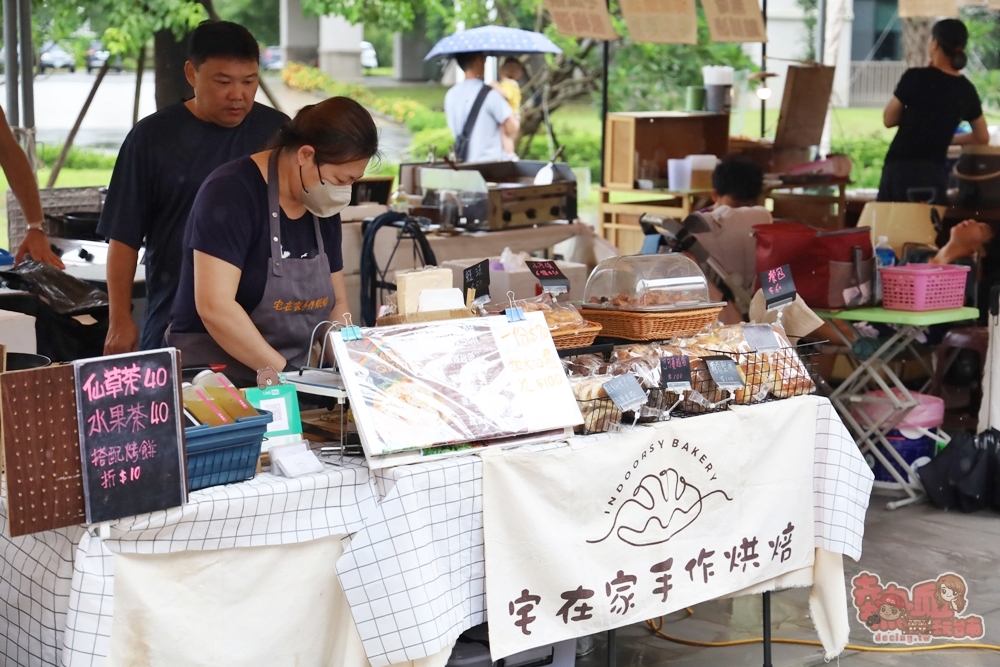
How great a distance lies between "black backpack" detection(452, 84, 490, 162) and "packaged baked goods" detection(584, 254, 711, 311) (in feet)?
15.7

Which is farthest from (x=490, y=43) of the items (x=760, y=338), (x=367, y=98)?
(x=367, y=98)

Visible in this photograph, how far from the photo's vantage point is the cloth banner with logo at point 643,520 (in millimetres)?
2635

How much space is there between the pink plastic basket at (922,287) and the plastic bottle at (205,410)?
338 cm

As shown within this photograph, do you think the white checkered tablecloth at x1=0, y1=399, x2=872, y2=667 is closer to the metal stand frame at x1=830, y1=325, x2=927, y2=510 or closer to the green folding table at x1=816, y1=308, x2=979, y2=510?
the green folding table at x1=816, y1=308, x2=979, y2=510

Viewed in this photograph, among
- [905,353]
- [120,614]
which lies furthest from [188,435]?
[905,353]

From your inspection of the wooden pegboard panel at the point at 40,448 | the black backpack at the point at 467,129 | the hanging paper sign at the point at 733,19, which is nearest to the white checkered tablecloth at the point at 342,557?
the wooden pegboard panel at the point at 40,448

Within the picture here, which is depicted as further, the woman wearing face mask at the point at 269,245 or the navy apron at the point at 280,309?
the navy apron at the point at 280,309

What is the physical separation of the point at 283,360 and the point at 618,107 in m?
13.8

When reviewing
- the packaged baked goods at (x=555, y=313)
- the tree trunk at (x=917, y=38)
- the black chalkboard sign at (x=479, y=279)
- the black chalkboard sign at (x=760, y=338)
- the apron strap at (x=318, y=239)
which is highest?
the tree trunk at (x=917, y=38)

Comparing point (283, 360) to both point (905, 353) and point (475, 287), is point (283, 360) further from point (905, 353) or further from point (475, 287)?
point (905, 353)

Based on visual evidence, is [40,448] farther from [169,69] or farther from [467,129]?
[467,129]

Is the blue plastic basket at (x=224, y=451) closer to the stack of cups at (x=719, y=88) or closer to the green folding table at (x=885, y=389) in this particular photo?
the green folding table at (x=885, y=389)

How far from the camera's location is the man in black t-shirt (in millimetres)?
3502

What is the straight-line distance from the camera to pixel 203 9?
8.49 m
